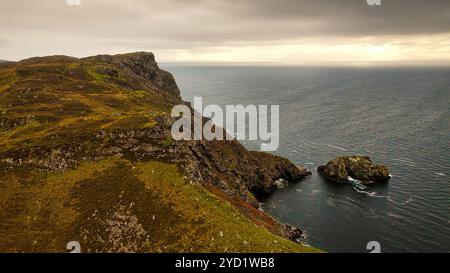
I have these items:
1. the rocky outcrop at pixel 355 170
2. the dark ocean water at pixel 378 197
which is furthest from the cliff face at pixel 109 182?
the rocky outcrop at pixel 355 170

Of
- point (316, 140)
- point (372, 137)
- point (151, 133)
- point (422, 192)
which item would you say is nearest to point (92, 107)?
point (151, 133)

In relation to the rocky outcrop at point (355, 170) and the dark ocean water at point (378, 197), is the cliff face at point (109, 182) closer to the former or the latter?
the dark ocean water at point (378, 197)

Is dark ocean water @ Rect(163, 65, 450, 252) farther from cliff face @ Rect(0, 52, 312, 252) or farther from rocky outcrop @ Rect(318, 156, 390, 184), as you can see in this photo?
cliff face @ Rect(0, 52, 312, 252)

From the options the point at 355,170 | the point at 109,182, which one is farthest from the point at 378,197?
the point at 109,182

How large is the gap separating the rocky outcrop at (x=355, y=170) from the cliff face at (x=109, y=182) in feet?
111

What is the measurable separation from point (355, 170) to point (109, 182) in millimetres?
83110

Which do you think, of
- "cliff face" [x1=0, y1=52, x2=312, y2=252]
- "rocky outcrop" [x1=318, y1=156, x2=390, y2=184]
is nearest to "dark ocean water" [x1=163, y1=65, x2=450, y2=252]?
"rocky outcrop" [x1=318, y1=156, x2=390, y2=184]

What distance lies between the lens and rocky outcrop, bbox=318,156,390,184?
10938 cm

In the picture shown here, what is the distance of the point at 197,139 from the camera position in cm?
8119

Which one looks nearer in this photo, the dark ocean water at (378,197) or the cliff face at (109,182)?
the cliff face at (109,182)

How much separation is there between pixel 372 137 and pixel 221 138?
282 feet

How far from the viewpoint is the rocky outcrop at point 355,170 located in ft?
359

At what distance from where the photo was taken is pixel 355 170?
111812 mm
